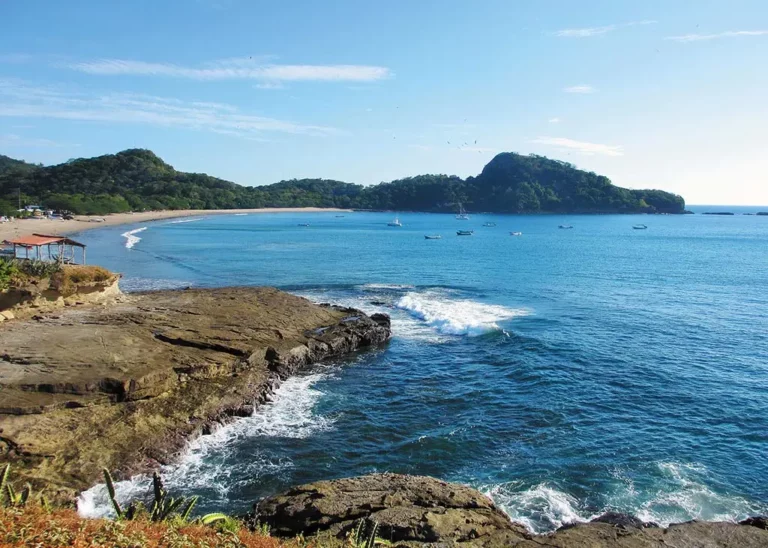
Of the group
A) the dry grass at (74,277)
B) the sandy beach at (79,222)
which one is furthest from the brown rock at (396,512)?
the sandy beach at (79,222)

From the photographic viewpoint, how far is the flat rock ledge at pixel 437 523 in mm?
11969

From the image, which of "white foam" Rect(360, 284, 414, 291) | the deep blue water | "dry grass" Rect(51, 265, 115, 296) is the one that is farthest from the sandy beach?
"white foam" Rect(360, 284, 414, 291)

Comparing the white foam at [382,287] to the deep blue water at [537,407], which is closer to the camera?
the deep blue water at [537,407]

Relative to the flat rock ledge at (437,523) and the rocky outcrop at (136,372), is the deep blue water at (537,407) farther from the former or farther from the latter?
the flat rock ledge at (437,523)

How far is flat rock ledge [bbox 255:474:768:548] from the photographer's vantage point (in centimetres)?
1197

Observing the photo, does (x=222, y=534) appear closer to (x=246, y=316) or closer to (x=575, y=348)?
(x=246, y=316)

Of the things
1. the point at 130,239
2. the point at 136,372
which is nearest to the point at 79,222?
the point at 130,239

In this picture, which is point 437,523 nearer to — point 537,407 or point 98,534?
point 98,534

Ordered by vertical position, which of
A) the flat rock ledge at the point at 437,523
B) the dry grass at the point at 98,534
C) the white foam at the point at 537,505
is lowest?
the white foam at the point at 537,505

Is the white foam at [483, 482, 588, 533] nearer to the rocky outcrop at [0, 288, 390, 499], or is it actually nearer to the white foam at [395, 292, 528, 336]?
the rocky outcrop at [0, 288, 390, 499]

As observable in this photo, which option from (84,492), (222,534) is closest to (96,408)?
(84,492)

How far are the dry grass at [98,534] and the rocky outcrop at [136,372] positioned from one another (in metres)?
7.95

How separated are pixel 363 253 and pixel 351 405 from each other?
61.3 m

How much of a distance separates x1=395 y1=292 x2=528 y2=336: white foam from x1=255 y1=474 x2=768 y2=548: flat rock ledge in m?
20.9
